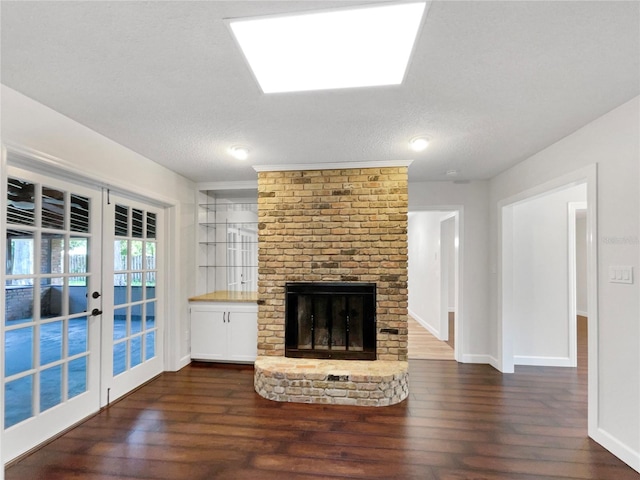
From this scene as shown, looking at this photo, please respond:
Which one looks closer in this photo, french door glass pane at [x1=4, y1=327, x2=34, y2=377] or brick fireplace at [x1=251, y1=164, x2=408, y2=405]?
french door glass pane at [x1=4, y1=327, x2=34, y2=377]

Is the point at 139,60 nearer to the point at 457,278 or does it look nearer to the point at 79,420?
the point at 79,420

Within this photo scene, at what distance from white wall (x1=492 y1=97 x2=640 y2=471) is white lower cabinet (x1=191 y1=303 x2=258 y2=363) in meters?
3.29

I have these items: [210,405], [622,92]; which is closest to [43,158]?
[210,405]

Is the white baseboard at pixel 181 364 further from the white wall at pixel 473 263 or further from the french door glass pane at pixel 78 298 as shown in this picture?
the white wall at pixel 473 263

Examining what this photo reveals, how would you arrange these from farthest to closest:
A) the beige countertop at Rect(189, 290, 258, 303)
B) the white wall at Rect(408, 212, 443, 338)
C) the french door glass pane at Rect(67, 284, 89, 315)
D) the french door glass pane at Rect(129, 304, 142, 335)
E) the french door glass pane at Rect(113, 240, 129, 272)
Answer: the white wall at Rect(408, 212, 443, 338) → the beige countertop at Rect(189, 290, 258, 303) → the french door glass pane at Rect(129, 304, 142, 335) → the french door glass pane at Rect(113, 240, 129, 272) → the french door glass pane at Rect(67, 284, 89, 315)

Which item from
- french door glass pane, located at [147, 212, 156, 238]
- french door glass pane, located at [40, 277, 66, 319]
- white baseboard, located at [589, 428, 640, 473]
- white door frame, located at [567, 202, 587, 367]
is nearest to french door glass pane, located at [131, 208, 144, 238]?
french door glass pane, located at [147, 212, 156, 238]

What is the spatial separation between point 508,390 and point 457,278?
1.41 metres

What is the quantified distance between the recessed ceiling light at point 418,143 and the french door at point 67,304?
9.09ft

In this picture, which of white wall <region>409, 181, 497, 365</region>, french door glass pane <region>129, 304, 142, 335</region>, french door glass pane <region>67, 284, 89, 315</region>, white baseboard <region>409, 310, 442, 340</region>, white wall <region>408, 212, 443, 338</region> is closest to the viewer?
french door glass pane <region>67, 284, 89, 315</region>

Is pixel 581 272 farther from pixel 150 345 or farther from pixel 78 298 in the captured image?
pixel 78 298

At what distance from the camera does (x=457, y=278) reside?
167 inches

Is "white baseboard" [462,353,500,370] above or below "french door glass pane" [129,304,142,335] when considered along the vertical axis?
below

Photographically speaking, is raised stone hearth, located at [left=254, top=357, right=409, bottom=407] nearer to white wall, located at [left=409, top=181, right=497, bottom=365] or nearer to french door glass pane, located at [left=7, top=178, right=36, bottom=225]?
white wall, located at [left=409, top=181, right=497, bottom=365]

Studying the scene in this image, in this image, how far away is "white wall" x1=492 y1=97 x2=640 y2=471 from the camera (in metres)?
2.05
